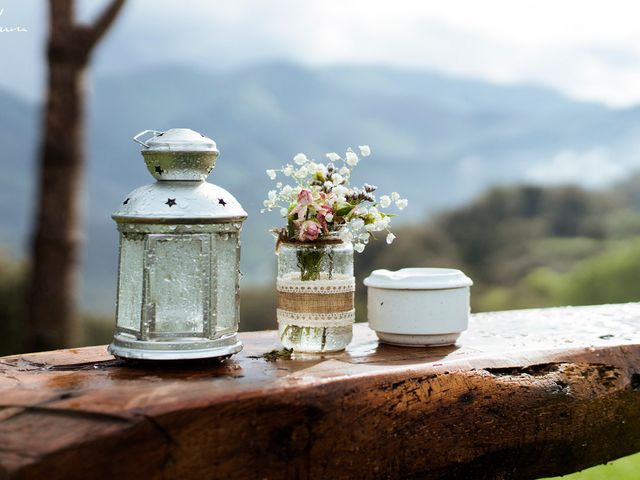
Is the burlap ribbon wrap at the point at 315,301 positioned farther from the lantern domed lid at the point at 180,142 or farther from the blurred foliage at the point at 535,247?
the blurred foliage at the point at 535,247

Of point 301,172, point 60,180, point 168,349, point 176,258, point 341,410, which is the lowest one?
point 341,410

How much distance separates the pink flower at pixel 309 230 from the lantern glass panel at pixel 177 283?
25cm

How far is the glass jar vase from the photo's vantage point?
1995mm

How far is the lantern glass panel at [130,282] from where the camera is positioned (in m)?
1.84

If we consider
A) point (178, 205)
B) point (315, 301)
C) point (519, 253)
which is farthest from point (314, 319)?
point (519, 253)

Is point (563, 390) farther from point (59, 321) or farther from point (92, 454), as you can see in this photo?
point (59, 321)

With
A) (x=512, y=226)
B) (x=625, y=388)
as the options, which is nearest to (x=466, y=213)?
(x=512, y=226)

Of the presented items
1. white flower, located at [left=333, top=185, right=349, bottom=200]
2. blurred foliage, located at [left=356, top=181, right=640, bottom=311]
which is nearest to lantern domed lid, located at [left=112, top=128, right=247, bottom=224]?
white flower, located at [left=333, top=185, right=349, bottom=200]

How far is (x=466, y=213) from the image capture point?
23.7 ft

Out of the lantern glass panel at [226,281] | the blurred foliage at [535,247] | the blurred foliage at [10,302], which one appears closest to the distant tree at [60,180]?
the blurred foliage at [10,302]

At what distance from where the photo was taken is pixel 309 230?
197 cm

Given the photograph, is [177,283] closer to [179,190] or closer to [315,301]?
[179,190]

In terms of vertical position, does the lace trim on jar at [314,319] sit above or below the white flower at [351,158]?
below

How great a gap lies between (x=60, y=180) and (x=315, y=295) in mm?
2752
